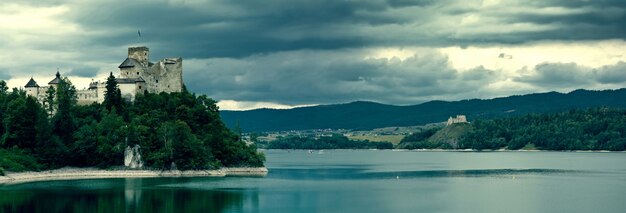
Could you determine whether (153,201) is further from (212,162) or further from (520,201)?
(212,162)

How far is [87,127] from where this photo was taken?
109000 mm

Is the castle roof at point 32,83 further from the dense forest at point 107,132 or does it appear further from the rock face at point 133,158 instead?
the rock face at point 133,158

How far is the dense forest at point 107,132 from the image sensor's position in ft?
344

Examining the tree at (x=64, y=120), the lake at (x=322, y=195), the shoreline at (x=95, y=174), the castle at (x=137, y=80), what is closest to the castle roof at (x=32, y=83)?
the castle at (x=137, y=80)

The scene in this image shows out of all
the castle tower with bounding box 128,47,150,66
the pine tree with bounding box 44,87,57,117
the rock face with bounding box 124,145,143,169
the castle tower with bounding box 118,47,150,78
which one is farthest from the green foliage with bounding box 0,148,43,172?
the castle tower with bounding box 128,47,150,66

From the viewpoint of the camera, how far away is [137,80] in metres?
116

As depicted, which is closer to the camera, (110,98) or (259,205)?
(259,205)

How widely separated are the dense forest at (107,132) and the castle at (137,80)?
2.42 m

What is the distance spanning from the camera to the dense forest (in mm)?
104750

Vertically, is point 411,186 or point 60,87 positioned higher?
point 60,87

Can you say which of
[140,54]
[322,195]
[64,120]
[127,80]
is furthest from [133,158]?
[322,195]

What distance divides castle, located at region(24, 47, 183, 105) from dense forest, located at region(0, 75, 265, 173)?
7.93ft

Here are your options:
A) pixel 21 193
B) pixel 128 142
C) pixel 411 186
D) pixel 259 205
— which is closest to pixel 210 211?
pixel 259 205

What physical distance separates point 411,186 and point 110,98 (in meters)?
44.2
